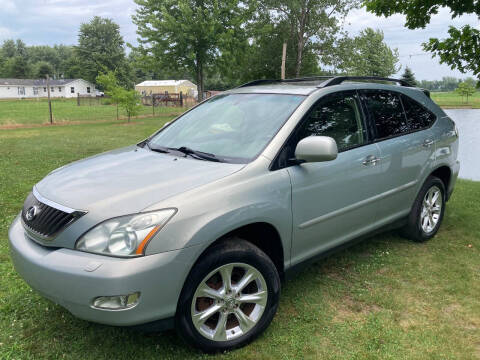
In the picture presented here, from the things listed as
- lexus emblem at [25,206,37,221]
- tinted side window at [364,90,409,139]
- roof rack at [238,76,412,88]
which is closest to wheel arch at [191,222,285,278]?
lexus emblem at [25,206,37,221]

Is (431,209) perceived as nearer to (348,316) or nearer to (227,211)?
(348,316)

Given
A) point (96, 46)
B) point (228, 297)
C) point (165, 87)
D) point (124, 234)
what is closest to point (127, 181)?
point (124, 234)

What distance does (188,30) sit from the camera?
77.9 ft

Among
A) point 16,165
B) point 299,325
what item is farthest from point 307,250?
point 16,165

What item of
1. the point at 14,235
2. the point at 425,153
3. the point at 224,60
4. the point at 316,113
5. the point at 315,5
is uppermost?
the point at 315,5

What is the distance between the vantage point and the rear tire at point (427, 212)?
4.39 m

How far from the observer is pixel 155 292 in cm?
226

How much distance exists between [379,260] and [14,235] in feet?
10.9

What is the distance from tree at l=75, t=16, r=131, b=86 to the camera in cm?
6881

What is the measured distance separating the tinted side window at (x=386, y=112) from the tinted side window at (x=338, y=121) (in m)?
0.24

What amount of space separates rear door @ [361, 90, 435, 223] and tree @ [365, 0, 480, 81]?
2.22 m

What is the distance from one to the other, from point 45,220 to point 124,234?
0.61m

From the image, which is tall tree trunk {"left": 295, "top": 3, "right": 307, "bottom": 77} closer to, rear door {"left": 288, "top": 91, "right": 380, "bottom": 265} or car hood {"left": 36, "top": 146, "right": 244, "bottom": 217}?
rear door {"left": 288, "top": 91, "right": 380, "bottom": 265}

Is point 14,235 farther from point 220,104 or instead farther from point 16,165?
point 16,165
